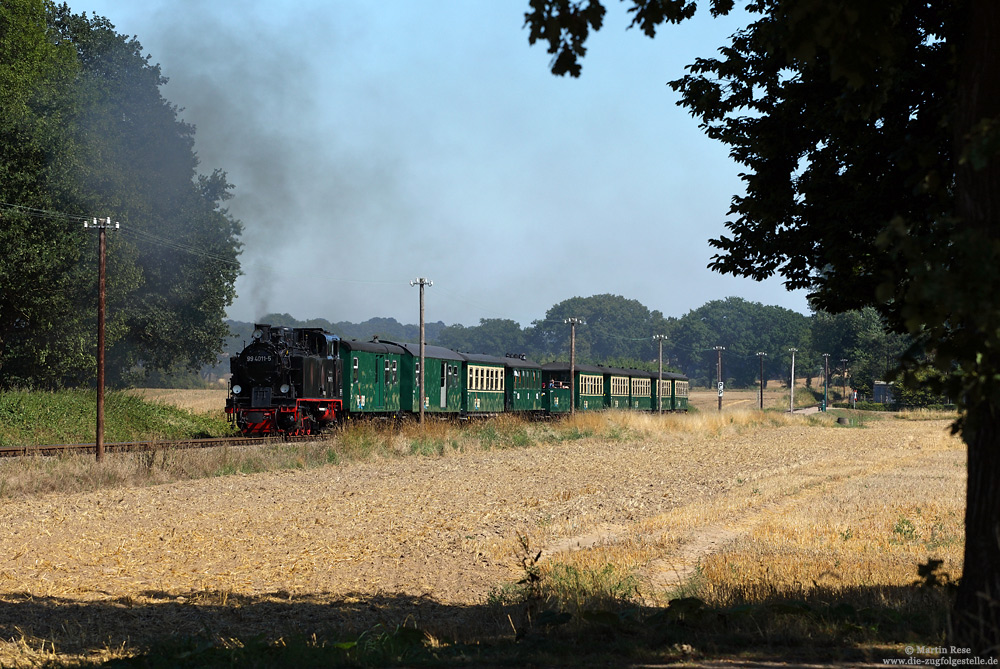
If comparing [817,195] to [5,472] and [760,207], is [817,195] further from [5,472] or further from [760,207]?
[5,472]

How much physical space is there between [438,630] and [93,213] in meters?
33.3

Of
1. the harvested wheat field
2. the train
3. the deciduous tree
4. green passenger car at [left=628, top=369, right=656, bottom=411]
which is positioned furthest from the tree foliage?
the deciduous tree

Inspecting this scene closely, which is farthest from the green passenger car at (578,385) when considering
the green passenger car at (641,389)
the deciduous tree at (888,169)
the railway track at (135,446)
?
the deciduous tree at (888,169)

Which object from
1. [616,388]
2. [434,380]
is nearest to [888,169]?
[434,380]

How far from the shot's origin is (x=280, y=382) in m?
31.0

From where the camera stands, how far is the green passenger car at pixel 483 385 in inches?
1752

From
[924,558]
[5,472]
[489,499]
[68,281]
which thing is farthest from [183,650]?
[68,281]

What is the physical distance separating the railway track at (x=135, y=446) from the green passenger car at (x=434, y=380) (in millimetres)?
8318

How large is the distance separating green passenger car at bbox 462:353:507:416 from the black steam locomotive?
40.9 ft

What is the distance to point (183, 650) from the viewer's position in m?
7.77

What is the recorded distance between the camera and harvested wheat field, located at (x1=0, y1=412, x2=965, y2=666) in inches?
402

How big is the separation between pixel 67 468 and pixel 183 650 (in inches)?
584

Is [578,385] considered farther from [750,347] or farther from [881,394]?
[750,347]

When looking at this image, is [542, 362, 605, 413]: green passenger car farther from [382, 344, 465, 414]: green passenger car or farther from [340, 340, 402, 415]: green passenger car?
[340, 340, 402, 415]: green passenger car
